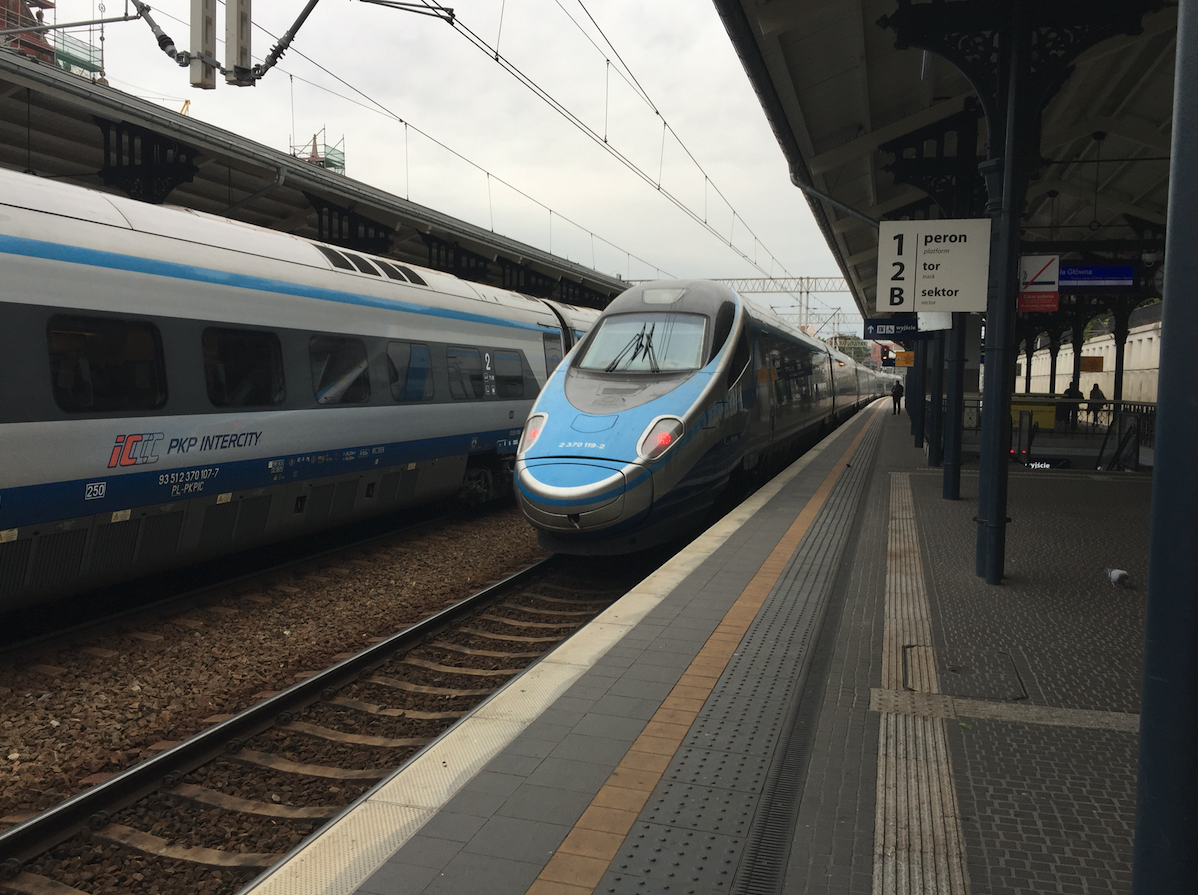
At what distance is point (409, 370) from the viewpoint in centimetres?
997

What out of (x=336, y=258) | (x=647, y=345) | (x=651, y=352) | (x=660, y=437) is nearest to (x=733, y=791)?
(x=660, y=437)

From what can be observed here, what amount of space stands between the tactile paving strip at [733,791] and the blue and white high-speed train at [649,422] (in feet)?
7.66

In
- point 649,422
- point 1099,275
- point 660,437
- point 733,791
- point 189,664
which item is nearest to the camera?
point 733,791

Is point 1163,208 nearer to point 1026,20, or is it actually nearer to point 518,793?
point 1026,20

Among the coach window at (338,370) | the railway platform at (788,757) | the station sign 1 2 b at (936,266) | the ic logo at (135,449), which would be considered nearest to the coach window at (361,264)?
the coach window at (338,370)

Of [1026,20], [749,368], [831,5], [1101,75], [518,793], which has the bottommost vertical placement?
[518,793]

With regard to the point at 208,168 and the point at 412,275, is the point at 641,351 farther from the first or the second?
the point at 208,168

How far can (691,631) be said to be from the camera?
5254 mm

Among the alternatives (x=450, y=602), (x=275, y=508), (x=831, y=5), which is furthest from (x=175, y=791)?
(x=831, y=5)

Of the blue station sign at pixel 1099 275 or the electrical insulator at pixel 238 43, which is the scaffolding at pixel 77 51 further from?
the blue station sign at pixel 1099 275

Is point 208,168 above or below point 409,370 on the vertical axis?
above

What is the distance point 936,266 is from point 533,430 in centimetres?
371

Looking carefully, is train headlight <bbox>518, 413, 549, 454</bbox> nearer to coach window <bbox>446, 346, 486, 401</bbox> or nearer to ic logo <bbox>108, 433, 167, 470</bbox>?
coach window <bbox>446, 346, 486, 401</bbox>

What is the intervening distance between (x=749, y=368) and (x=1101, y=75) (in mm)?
6936
